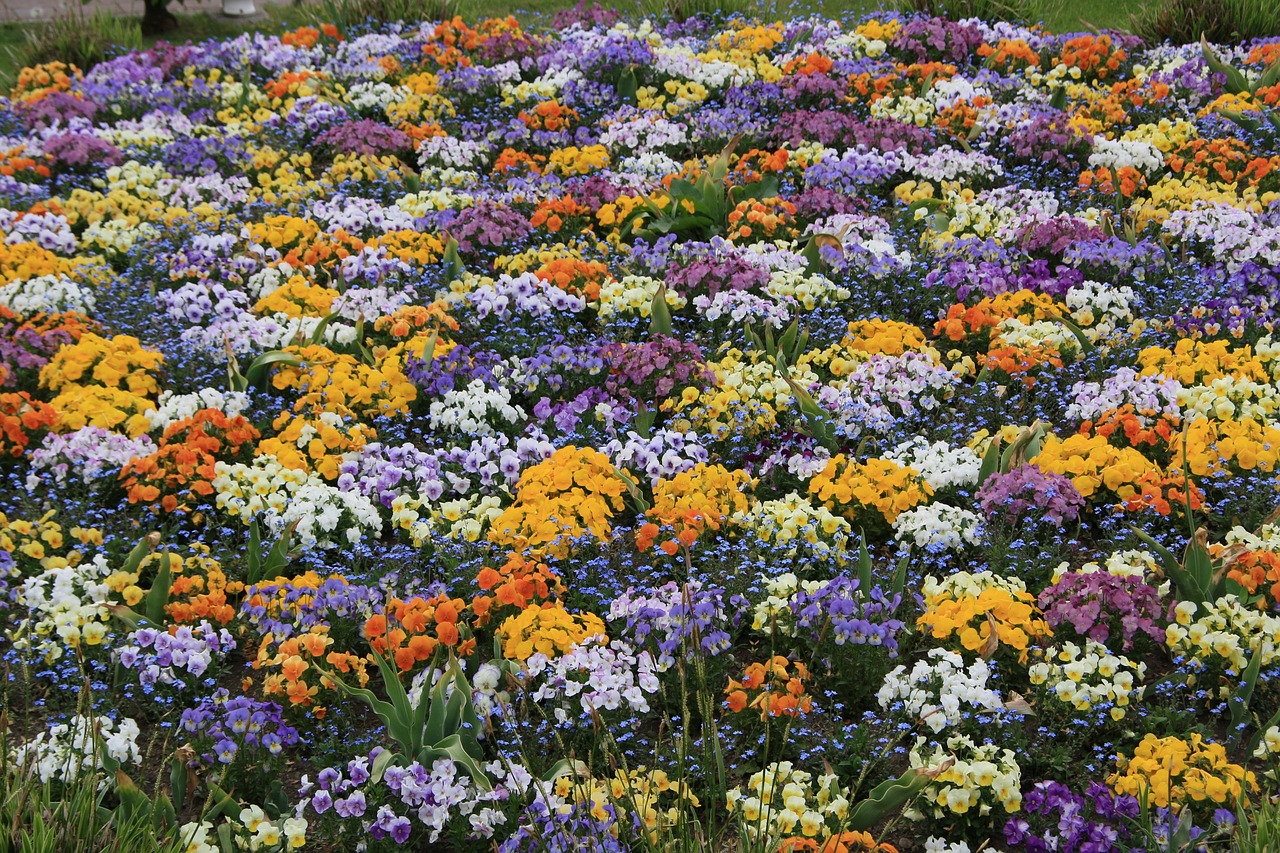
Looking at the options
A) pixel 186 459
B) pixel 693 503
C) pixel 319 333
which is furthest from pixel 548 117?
pixel 693 503

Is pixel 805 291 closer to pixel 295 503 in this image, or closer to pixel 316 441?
pixel 316 441

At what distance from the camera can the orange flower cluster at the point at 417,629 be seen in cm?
425

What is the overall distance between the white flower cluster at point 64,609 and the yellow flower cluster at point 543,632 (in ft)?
5.36

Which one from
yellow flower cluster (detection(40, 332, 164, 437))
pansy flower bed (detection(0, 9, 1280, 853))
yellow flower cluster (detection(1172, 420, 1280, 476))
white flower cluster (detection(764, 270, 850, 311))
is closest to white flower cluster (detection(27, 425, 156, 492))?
pansy flower bed (detection(0, 9, 1280, 853))

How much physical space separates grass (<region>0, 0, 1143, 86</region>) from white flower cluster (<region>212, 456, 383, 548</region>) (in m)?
7.83

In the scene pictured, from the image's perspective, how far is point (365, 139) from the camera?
882cm

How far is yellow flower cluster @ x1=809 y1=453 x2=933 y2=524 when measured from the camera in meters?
5.07

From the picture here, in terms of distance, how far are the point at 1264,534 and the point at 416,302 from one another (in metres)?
4.63

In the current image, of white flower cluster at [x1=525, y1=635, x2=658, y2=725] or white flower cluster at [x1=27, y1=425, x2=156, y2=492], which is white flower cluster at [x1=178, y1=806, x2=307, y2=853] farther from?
white flower cluster at [x1=27, y1=425, x2=156, y2=492]

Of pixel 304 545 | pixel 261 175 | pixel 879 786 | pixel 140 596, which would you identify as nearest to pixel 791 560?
pixel 879 786

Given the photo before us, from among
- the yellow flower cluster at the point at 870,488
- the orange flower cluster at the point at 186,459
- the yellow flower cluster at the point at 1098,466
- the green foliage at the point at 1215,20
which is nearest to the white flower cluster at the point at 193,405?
the orange flower cluster at the point at 186,459

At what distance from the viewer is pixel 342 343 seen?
6.40 meters

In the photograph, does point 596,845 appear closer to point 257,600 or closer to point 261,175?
point 257,600

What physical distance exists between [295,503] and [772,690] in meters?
2.36
